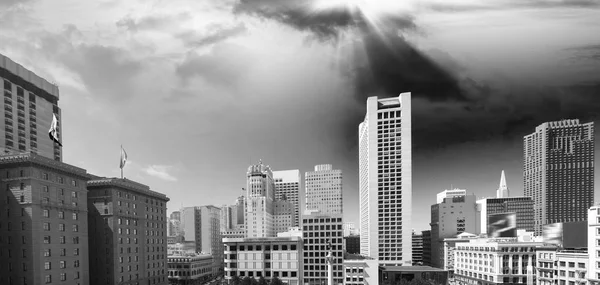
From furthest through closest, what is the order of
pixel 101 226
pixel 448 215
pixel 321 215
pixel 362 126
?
pixel 448 215 → pixel 362 126 → pixel 321 215 → pixel 101 226

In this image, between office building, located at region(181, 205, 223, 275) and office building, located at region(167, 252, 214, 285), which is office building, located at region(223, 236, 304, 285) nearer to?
office building, located at region(167, 252, 214, 285)

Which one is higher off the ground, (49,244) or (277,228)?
(49,244)

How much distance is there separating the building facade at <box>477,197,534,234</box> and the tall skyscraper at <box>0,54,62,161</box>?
19693 cm

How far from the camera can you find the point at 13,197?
162 feet

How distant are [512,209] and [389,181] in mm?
112881

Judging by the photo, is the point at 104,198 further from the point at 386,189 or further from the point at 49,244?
the point at 386,189

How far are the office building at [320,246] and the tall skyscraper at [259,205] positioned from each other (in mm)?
65422

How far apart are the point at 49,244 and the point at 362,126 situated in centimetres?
10917

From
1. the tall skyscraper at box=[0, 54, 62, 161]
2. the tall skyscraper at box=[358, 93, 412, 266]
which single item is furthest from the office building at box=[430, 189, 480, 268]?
the tall skyscraper at box=[0, 54, 62, 161]

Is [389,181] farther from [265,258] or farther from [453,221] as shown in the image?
[453,221]

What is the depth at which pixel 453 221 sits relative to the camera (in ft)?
493

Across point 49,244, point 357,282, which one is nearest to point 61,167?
point 49,244

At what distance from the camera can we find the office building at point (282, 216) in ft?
559

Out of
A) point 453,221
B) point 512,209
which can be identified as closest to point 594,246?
point 453,221
